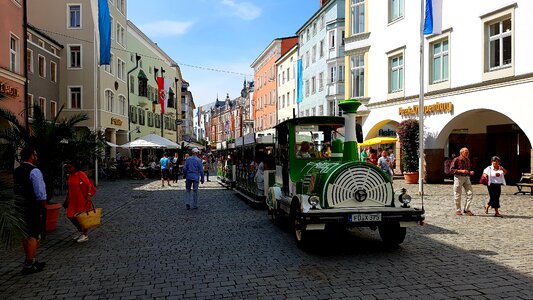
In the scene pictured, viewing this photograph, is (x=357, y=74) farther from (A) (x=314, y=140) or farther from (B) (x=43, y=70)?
(B) (x=43, y=70)

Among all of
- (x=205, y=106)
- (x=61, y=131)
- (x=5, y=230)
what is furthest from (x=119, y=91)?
(x=205, y=106)

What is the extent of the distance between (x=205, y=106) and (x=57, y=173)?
16066cm

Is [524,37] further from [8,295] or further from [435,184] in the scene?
[8,295]

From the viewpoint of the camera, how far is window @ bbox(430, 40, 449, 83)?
68.0 feet

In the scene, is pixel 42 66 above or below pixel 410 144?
above

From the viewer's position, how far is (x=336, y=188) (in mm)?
7355

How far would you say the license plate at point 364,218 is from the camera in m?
7.16

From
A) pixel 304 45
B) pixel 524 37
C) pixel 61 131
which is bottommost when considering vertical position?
pixel 61 131

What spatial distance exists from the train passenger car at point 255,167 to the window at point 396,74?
972 cm

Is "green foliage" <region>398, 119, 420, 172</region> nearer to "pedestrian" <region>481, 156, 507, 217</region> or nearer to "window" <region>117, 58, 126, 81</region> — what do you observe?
"pedestrian" <region>481, 156, 507, 217</region>

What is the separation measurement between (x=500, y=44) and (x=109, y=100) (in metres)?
27.7

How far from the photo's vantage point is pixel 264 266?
6770 millimetres

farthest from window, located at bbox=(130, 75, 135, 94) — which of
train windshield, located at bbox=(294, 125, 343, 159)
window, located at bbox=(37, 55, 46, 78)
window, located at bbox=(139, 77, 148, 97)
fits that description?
train windshield, located at bbox=(294, 125, 343, 159)

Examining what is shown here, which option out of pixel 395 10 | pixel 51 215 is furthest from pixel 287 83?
pixel 51 215
